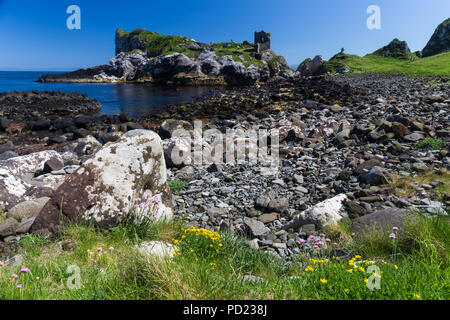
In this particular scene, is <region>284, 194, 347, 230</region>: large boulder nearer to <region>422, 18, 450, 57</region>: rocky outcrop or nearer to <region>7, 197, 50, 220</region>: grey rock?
<region>7, 197, 50, 220</region>: grey rock

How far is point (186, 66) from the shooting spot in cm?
8981

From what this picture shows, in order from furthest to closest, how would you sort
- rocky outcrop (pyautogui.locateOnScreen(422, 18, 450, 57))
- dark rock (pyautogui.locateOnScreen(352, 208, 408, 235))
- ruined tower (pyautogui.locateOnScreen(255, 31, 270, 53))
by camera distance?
ruined tower (pyautogui.locateOnScreen(255, 31, 270, 53))
rocky outcrop (pyautogui.locateOnScreen(422, 18, 450, 57))
dark rock (pyautogui.locateOnScreen(352, 208, 408, 235))

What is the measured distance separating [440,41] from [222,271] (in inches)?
5983

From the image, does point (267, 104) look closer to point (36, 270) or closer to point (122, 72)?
point (36, 270)

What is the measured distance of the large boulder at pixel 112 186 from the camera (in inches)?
190

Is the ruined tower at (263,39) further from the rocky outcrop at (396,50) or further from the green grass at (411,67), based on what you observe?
the rocky outcrop at (396,50)

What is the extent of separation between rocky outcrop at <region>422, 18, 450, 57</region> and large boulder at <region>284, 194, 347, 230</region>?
145m

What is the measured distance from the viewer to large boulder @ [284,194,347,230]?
17.1 ft

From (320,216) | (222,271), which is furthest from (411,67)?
(222,271)

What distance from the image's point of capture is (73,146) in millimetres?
14633

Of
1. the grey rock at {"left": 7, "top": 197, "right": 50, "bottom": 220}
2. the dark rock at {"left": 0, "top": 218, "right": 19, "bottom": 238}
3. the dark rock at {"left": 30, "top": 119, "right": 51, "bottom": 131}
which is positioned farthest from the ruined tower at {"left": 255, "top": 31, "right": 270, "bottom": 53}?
the dark rock at {"left": 0, "top": 218, "right": 19, "bottom": 238}

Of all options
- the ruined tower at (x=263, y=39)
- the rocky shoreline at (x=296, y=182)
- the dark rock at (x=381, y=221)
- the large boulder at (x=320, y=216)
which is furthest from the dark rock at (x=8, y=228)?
the ruined tower at (x=263, y=39)

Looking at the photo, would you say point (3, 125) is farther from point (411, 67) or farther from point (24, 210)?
point (411, 67)

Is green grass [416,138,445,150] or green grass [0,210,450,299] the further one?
green grass [416,138,445,150]
